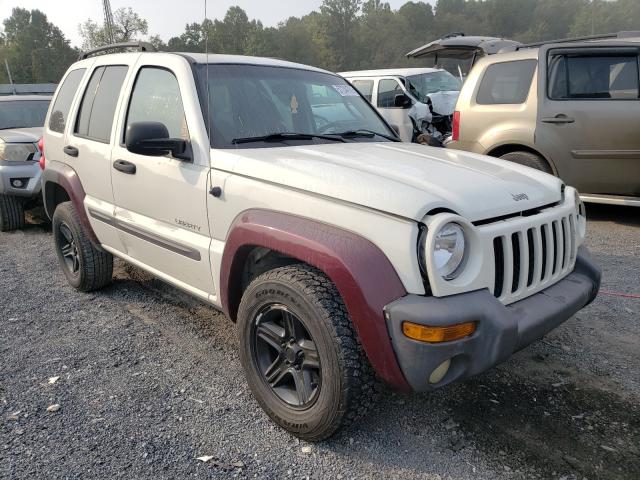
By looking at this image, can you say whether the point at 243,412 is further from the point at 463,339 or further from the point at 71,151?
the point at 71,151

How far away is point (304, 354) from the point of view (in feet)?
7.81

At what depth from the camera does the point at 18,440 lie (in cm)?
248

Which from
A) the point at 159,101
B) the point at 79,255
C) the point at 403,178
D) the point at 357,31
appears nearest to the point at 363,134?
the point at 403,178

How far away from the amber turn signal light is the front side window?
1710 millimetres

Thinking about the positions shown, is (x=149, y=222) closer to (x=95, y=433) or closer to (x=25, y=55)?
(x=95, y=433)

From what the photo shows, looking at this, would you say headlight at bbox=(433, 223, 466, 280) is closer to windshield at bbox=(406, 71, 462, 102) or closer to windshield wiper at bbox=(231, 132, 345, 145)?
windshield wiper at bbox=(231, 132, 345, 145)

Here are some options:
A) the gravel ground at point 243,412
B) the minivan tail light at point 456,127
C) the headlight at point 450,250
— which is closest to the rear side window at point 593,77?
the minivan tail light at point 456,127

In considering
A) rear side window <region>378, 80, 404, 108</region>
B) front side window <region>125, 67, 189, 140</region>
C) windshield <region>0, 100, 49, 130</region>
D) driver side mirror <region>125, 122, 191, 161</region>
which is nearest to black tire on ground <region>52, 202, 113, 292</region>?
front side window <region>125, 67, 189, 140</region>

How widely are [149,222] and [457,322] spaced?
210cm

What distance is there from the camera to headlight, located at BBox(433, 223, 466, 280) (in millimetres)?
2057

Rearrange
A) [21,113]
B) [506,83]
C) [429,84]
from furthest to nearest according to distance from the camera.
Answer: [429,84] < [21,113] < [506,83]

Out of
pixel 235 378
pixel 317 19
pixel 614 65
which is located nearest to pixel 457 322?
pixel 235 378

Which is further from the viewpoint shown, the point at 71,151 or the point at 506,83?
the point at 506,83

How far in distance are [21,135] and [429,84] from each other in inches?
296
